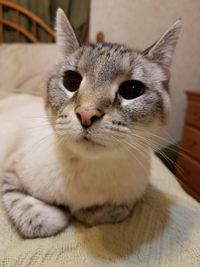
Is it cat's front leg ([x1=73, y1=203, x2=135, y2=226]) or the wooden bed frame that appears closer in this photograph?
cat's front leg ([x1=73, y1=203, x2=135, y2=226])

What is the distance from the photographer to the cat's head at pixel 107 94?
65cm

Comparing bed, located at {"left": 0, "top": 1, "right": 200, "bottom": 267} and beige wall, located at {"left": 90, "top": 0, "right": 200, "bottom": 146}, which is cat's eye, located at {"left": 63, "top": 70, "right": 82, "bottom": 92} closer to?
bed, located at {"left": 0, "top": 1, "right": 200, "bottom": 267}

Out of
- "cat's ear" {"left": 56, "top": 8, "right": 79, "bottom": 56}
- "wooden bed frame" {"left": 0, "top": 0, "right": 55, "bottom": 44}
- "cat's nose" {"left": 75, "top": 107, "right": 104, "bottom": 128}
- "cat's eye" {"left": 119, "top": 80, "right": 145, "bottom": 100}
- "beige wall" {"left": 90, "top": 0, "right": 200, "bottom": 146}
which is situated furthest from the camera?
"beige wall" {"left": 90, "top": 0, "right": 200, "bottom": 146}

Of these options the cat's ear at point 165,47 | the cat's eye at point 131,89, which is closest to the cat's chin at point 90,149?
the cat's eye at point 131,89

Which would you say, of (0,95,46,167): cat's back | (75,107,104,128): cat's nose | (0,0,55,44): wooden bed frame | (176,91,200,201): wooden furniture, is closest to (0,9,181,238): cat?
(75,107,104,128): cat's nose

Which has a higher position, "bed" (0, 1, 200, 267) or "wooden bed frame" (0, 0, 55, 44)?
"wooden bed frame" (0, 0, 55, 44)

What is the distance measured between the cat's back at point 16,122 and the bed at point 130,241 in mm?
287

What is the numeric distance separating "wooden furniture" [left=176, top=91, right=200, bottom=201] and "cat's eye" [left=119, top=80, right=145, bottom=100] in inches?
58.9

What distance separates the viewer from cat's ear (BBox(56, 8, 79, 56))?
0.87m

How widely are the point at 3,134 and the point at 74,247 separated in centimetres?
55

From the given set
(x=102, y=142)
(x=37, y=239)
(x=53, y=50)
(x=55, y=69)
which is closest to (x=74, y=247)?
(x=37, y=239)

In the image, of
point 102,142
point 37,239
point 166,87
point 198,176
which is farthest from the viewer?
point 198,176

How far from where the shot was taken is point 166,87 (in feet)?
2.80

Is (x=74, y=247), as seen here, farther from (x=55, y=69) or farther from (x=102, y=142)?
(x=55, y=69)
